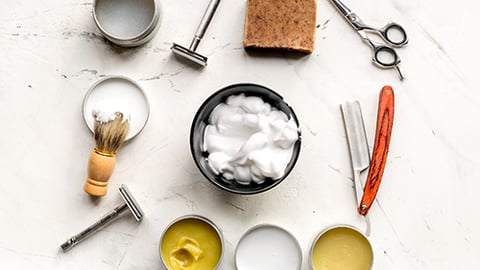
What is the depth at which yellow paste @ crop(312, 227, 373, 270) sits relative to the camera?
54.6 inches

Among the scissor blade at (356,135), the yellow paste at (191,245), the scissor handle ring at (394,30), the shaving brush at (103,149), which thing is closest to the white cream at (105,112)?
the shaving brush at (103,149)

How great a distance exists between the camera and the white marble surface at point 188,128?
1.42m

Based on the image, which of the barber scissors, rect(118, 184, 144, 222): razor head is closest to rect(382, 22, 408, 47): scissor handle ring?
the barber scissors

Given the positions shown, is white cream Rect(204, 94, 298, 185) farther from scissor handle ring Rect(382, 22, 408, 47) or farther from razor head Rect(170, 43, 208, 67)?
scissor handle ring Rect(382, 22, 408, 47)

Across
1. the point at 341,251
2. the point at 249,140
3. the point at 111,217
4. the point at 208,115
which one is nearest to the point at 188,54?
the point at 208,115

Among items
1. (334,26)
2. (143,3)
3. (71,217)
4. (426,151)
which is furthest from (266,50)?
(71,217)

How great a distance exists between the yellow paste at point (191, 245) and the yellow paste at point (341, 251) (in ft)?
0.67

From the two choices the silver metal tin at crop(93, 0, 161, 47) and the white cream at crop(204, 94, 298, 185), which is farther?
the silver metal tin at crop(93, 0, 161, 47)

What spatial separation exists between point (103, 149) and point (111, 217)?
0.14 metres

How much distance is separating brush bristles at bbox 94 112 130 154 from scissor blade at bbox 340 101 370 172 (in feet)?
1.48

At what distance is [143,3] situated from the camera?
1.40 m

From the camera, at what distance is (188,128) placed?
1.42m

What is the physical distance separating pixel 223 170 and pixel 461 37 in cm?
58

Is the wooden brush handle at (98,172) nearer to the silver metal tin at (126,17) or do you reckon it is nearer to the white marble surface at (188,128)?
the white marble surface at (188,128)
